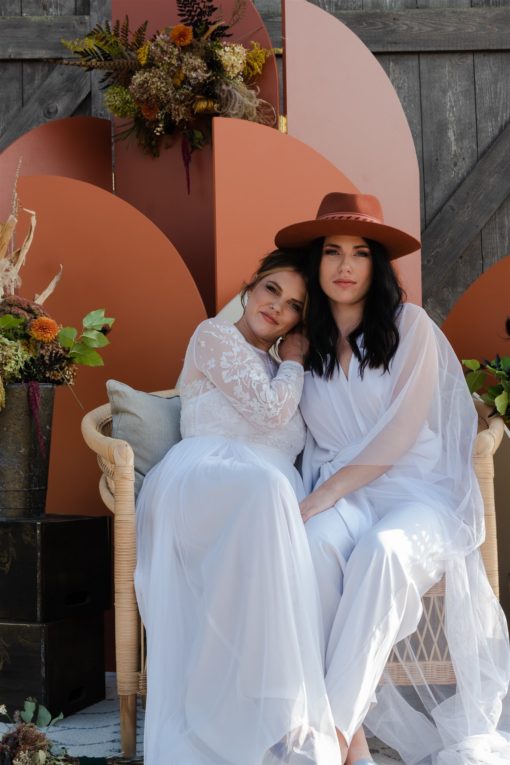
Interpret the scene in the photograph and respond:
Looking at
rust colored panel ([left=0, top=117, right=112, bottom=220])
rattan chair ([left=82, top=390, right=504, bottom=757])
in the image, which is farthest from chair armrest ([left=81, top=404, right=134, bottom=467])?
rust colored panel ([left=0, top=117, right=112, bottom=220])

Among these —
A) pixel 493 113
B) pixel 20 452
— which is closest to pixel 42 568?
pixel 20 452

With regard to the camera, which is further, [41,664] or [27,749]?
[41,664]

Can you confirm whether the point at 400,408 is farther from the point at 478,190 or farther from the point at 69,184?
the point at 478,190

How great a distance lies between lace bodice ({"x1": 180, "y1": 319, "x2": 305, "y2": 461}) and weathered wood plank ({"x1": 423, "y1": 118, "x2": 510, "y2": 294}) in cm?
247

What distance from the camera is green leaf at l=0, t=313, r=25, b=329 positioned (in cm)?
309

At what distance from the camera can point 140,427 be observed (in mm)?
3057

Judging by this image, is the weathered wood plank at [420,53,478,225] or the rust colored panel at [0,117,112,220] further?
the weathered wood plank at [420,53,478,225]

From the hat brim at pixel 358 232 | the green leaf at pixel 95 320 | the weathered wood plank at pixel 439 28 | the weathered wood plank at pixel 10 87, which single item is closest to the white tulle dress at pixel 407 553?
the hat brim at pixel 358 232

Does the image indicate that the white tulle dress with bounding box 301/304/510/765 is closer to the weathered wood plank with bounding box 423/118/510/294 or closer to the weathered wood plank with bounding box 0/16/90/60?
the weathered wood plank with bounding box 423/118/510/294

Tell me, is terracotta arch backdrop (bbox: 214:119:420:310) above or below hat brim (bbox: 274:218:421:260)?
above

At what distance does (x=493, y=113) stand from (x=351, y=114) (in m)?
1.49

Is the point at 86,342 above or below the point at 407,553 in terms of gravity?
above

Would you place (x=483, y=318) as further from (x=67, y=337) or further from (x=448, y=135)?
(x=67, y=337)

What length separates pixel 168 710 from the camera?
2422mm
